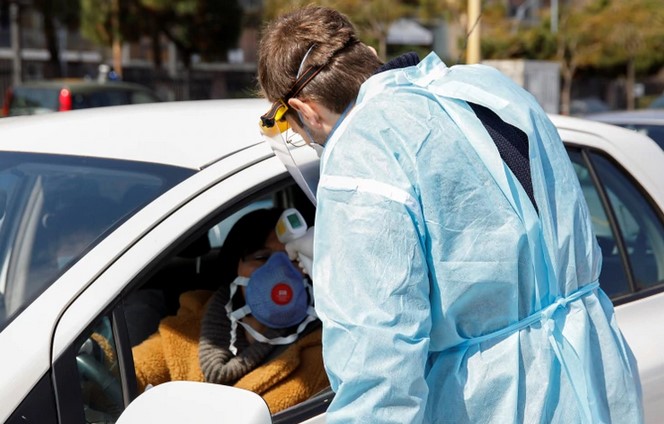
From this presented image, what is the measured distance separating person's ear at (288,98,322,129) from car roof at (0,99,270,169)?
401 millimetres

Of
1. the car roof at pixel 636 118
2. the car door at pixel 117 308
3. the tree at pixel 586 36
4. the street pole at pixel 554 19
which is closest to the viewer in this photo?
the car door at pixel 117 308

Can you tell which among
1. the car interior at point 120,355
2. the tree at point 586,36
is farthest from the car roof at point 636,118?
the tree at point 586,36

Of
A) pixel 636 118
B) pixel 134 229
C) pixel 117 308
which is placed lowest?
pixel 636 118

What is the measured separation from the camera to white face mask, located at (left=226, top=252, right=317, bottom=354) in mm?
2516

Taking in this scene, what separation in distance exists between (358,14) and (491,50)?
30.9 feet

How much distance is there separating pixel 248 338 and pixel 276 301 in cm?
12

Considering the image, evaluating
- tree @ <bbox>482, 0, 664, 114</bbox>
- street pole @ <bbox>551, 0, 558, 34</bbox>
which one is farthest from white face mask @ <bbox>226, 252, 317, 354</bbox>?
street pole @ <bbox>551, 0, 558, 34</bbox>

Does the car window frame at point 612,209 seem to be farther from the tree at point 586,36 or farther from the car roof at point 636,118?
the tree at point 586,36

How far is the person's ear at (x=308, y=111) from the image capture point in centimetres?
170

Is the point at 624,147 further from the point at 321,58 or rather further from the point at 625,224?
the point at 321,58

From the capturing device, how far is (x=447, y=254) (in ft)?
5.00

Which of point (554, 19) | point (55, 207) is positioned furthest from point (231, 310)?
point (554, 19)

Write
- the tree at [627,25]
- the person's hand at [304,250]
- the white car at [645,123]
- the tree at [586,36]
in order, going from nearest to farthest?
the person's hand at [304,250]
the white car at [645,123]
the tree at [627,25]
the tree at [586,36]

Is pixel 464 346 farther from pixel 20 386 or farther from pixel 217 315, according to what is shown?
pixel 217 315
